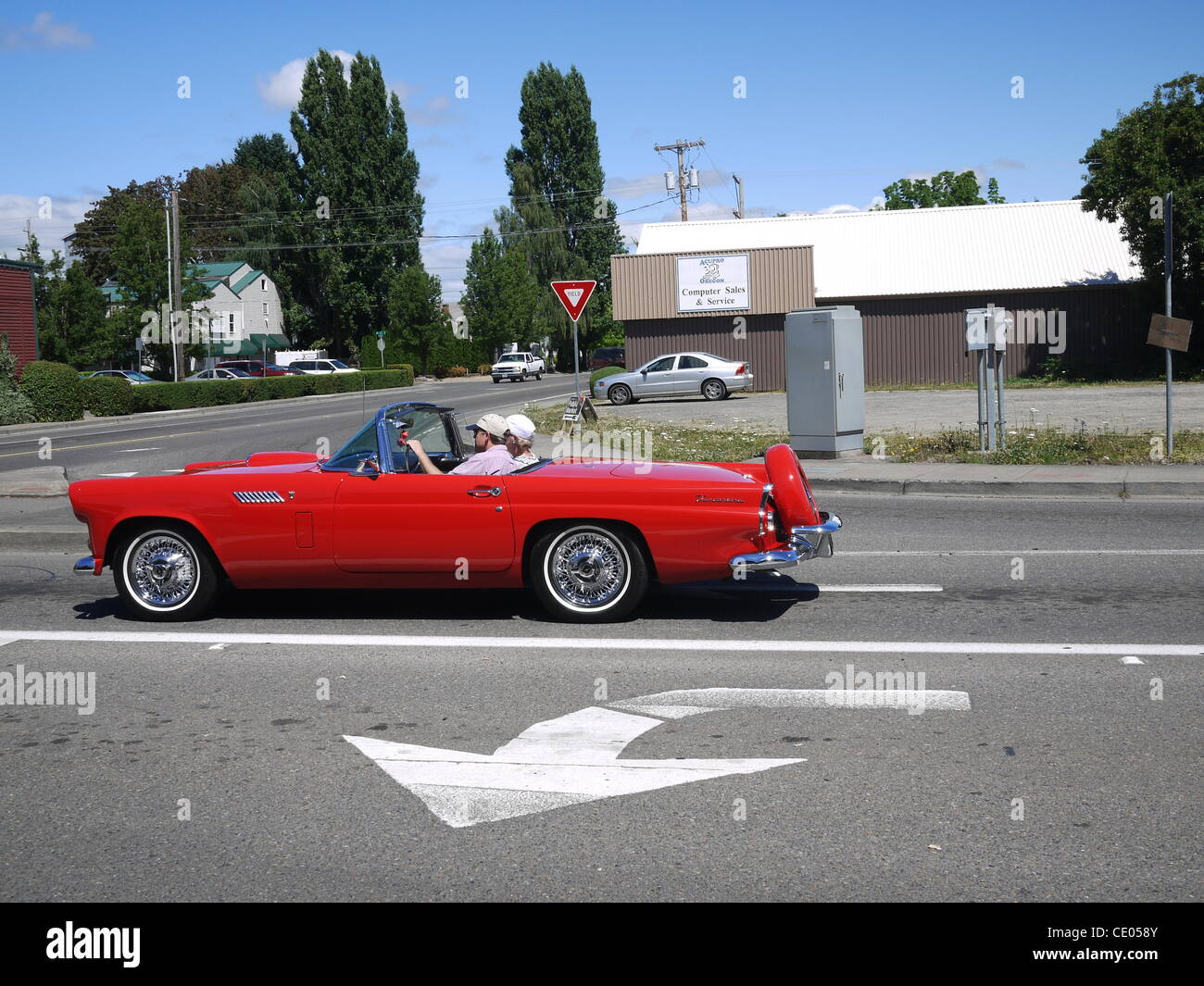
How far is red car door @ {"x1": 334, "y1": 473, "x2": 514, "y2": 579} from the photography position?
24.7 feet

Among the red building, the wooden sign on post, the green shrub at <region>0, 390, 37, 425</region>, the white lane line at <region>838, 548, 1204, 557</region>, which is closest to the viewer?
the white lane line at <region>838, 548, 1204, 557</region>

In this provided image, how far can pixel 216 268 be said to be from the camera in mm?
82750

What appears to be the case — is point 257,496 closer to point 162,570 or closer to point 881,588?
point 162,570

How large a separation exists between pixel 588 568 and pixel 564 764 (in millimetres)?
2568

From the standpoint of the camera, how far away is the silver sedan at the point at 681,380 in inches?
1399

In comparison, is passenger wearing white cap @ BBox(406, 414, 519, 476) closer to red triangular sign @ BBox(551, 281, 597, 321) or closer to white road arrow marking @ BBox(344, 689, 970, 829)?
white road arrow marking @ BBox(344, 689, 970, 829)

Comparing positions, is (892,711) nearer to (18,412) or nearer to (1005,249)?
(18,412)

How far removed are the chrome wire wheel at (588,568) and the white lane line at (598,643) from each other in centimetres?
39

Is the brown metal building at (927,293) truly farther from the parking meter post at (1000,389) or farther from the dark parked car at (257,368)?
the dark parked car at (257,368)

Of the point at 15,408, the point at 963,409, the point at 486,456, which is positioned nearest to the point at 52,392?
the point at 15,408

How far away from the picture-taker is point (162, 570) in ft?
25.9

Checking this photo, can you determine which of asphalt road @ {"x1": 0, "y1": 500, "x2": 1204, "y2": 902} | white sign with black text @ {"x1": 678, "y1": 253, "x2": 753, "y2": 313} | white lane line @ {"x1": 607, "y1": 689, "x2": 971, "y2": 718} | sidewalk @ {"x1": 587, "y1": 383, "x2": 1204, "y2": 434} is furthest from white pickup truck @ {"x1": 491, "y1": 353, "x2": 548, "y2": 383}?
white lane line @ {"x1": 607, "y1": 689, "x2": 971, "y2": 718}
